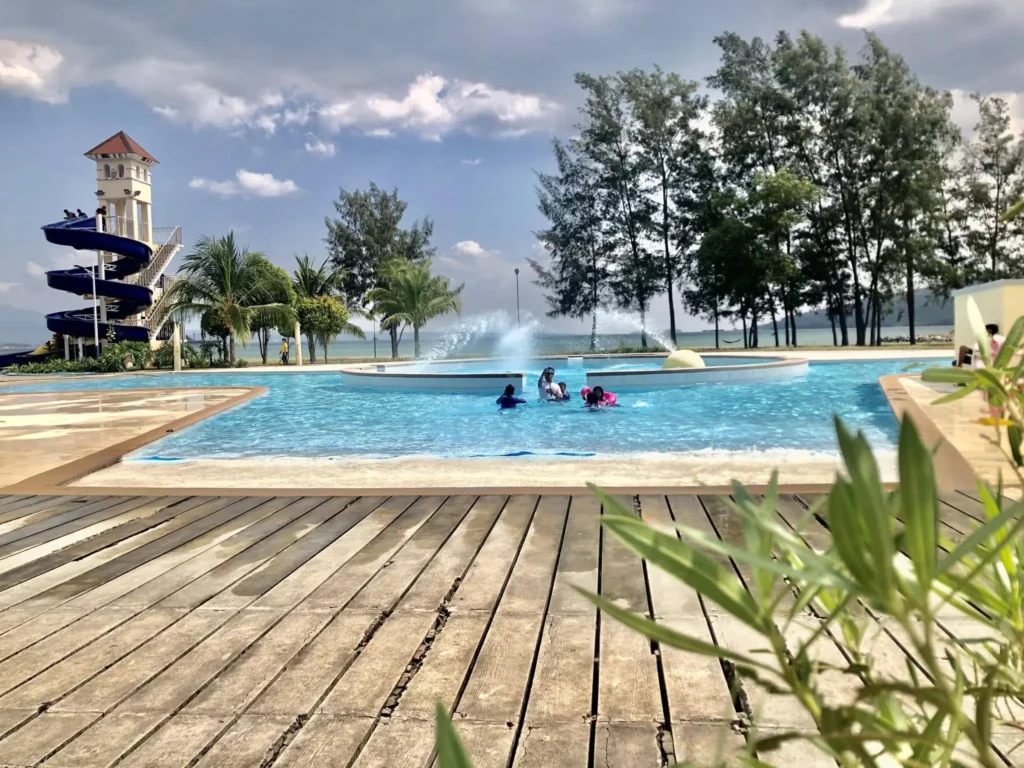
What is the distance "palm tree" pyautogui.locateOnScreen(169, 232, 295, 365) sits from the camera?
25.1 m

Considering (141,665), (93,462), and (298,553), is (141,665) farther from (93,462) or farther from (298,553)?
(93,462)

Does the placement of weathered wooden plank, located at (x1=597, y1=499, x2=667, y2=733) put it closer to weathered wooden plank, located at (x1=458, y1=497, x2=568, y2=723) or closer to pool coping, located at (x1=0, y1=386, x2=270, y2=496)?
weathered wooden plank, located at (x1=458, y1=497, x2=568, y2=723)

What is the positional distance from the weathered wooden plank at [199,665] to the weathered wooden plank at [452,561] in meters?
0.35

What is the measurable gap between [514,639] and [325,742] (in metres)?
0.68

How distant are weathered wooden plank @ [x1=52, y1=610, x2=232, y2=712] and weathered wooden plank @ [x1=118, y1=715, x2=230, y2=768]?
23cm

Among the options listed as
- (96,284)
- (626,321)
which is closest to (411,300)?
(626,321)

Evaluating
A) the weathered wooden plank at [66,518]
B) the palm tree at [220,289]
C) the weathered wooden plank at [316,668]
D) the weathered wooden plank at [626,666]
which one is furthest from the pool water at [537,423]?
the palm tree at [220,289]

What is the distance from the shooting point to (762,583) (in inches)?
17.6

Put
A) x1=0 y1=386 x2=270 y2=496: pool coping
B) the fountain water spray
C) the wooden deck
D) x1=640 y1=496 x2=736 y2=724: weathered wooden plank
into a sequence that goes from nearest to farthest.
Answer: the wooden deck → x1=640 y1=496 x2=736 y2=724: weathered wooden plank → x1=0 y1=386 x2=270 y2=496: pool coping → the fountain water spray

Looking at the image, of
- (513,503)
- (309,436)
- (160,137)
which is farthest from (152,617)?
(160,137)

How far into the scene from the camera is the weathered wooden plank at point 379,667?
6.04 ft

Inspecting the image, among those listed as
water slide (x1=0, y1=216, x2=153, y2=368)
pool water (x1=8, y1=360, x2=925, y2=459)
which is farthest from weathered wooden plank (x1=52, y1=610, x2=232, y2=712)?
water slide (x1=0, y1=216, x2=153, y2=368)

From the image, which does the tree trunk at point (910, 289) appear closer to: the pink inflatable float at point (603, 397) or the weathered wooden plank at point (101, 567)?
the pink inflatable float at point (603, 397)

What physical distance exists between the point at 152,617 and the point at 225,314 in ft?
80.4
